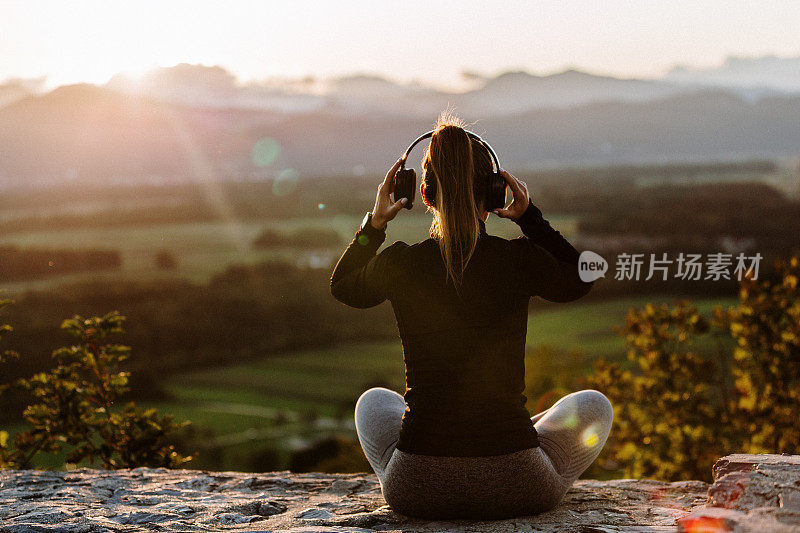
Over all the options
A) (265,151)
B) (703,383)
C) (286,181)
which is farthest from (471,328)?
(286,181)

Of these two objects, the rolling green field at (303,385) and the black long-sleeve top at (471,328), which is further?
the rolling green field at (303,385)

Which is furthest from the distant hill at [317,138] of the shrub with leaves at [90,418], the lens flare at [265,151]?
the shrub with leaves at [90,418]

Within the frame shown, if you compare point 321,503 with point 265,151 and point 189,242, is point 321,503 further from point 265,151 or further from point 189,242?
point 189,242

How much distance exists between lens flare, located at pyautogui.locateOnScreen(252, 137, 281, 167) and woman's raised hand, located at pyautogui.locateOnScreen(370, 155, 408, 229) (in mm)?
15864

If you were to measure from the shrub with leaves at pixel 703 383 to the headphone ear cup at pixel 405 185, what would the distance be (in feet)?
7.90

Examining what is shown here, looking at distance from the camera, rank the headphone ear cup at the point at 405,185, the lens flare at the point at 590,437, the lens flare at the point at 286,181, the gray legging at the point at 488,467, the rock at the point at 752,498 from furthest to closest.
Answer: the lens flare at the point at 286,181 → the lens flare at the point at 590,437 → the headphone ear cup at the point at 405,185 → the gray legging at the point at 488,467 → the rock at the point at 752,498

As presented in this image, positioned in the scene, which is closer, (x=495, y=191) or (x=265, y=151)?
(x=495, y=191)

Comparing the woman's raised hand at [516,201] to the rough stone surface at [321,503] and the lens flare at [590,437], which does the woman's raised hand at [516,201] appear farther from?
the rough stone surface at [321,503]

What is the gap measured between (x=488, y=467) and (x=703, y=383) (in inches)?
100

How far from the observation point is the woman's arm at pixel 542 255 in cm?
210

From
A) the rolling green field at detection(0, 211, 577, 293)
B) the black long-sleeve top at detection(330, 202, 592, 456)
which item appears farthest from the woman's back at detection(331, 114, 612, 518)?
the rolling green field at detection(0, 211, 577, 293)

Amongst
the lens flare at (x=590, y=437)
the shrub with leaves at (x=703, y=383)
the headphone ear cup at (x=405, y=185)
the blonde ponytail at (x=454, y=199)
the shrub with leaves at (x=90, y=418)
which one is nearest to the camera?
the blonde ponytail at (x=454, y=199)

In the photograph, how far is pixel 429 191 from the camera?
7.09 feet

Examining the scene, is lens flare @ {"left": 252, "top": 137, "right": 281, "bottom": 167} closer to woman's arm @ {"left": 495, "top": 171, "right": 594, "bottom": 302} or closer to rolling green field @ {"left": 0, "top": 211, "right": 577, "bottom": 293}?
rolling green field @ {"left": 0, "top": 211, "right": 577, "bottom": 293}
